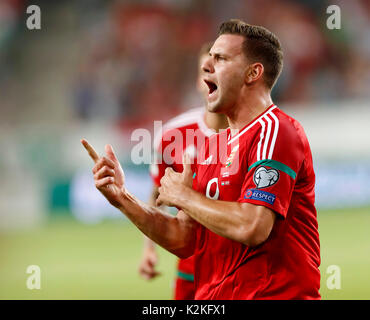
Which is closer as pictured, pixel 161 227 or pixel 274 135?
pixel 274 135

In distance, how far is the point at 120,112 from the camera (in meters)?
11.2

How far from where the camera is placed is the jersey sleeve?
2.80 metres

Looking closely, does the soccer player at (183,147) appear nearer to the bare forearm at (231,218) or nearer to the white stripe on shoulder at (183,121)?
the white stripe on shoulder at (183,121)

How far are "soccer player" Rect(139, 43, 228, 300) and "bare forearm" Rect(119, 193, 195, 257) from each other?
1420 millimetres

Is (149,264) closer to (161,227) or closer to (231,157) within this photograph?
(161,227)

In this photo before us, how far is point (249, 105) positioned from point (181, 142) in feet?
5.99

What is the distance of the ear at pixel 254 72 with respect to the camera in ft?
10.5

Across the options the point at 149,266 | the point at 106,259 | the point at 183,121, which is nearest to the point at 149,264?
the point at 149,266

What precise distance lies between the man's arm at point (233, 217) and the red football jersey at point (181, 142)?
1.86 m

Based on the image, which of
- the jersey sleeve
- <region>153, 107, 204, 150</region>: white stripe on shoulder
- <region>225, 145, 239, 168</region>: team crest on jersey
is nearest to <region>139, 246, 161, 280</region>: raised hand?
<region>153, 107, 204, 150</region>: white stripe on shoulder

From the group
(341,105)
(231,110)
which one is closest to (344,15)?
(341,105)

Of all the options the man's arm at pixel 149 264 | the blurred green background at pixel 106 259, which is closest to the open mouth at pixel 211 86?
the man's arm at pixel 149 264
